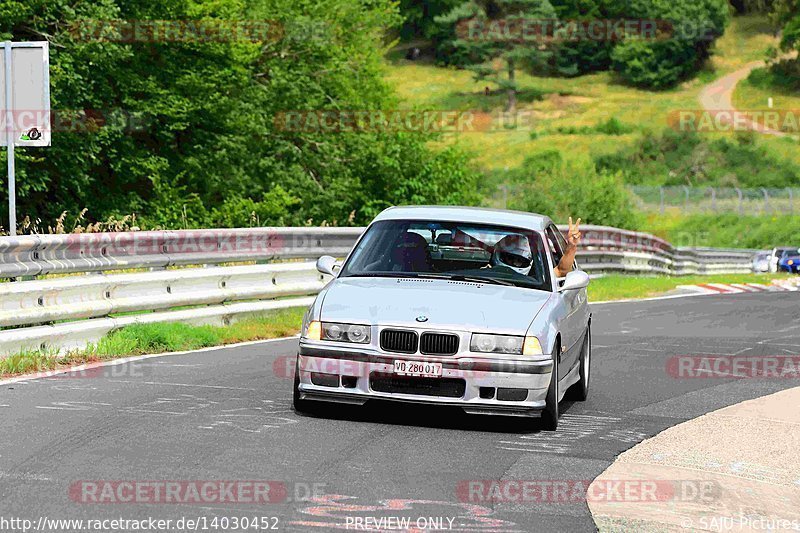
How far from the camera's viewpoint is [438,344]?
876 centimetres

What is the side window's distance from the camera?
10.6 metres

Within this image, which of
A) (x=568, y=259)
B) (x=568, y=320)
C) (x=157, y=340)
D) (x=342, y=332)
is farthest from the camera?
(x=157, y=340)

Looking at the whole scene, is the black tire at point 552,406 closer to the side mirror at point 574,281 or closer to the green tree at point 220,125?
the side mirror at point 574,281

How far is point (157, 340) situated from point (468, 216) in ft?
13.2

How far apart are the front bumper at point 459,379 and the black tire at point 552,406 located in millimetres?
69

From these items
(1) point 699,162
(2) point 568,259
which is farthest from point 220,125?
(1) point 699,162

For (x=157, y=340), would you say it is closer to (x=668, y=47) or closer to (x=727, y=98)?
(x=727, y=98)

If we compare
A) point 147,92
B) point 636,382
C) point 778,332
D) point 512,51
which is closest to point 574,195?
point 147,92

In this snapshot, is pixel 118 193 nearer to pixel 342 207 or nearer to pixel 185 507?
pixel 342 207

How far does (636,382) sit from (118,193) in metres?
22.4

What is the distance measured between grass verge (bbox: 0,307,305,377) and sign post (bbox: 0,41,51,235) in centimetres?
144

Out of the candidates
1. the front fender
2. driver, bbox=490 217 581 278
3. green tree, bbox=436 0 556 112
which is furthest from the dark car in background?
green tree, bbox=436 0 556 112

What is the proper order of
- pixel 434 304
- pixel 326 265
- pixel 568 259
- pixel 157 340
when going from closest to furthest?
1. pixel 434 304
2. pixel 326 265
3. pixel 568 259
4. pixel 157 340

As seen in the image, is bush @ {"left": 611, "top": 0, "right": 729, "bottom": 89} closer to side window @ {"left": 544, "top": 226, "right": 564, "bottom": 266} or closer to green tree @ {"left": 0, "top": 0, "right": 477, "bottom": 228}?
green tree @ {"left": 0, "top": 0, "right": 477, "bottom": 228}
